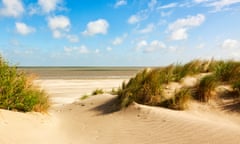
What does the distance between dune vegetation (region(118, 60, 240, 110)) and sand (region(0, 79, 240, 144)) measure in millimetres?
461

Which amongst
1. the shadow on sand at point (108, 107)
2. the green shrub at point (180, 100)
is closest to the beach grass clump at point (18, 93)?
→ the shadow on sand at point (108, 107)

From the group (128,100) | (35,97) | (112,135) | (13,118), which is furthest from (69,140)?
(128,100)

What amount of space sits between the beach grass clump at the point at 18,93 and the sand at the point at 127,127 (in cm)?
35

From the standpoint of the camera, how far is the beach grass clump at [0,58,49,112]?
7.55 meters

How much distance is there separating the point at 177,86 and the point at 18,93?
5.08 meters

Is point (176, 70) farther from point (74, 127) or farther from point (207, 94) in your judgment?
point (74, 127)

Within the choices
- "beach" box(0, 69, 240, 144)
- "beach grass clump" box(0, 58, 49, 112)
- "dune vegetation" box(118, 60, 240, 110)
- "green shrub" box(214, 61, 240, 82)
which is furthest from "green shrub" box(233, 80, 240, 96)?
"beach grass clump" box(0, 58, 49, 112)

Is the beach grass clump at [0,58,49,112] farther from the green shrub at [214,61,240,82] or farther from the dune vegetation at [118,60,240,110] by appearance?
the green shrub at [214,61,240,82]

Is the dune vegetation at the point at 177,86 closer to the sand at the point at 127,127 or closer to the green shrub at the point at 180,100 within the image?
the green shrub at the point at 180,100

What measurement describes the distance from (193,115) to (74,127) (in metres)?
3.26

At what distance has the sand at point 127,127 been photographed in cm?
584

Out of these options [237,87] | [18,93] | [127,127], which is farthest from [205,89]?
[18,93]

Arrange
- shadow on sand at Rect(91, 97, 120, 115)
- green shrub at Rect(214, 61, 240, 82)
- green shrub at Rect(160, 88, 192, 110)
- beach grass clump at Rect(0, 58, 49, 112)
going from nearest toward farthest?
beach grass clump at Rect(0, 58, 49, 112), green shrub at Rect(160, 88, 192, 110), shadow on sand at Rect(91, 97, 120, 115), green shrub at Rect(214, 61, 240, 82)

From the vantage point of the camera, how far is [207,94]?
28.7 feet
